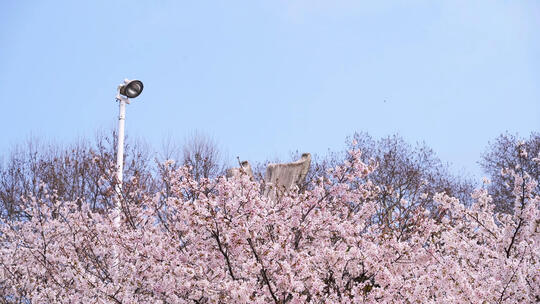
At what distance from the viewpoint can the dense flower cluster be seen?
15.0 feet

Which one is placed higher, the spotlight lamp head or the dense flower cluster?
the spotlight lamp head

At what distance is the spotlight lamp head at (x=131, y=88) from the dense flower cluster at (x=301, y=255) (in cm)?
373

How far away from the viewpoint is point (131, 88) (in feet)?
33.9

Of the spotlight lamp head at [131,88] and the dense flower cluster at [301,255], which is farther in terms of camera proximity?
the spotlight lamp head at [131,88]

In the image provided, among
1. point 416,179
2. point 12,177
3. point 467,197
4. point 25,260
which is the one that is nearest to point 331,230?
point 25,260

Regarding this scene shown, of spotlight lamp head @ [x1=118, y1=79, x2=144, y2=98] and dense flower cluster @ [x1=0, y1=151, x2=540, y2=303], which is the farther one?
spotlight lamp head @ [x1=118, y1=79, x2=144, y2=98]

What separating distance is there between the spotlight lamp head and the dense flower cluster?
3732 millimetres

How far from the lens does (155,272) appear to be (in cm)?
575

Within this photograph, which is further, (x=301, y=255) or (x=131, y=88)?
(x=131, y=88)

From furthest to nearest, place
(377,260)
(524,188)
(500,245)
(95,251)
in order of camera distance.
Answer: (95,251), (377,260), (500,245), (524,188)

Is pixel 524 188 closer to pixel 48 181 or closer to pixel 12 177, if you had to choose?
pixel 48 181

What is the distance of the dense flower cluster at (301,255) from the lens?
4.58 m

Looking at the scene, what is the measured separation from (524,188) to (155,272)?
3.90m

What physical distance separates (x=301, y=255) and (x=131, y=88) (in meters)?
6.47
